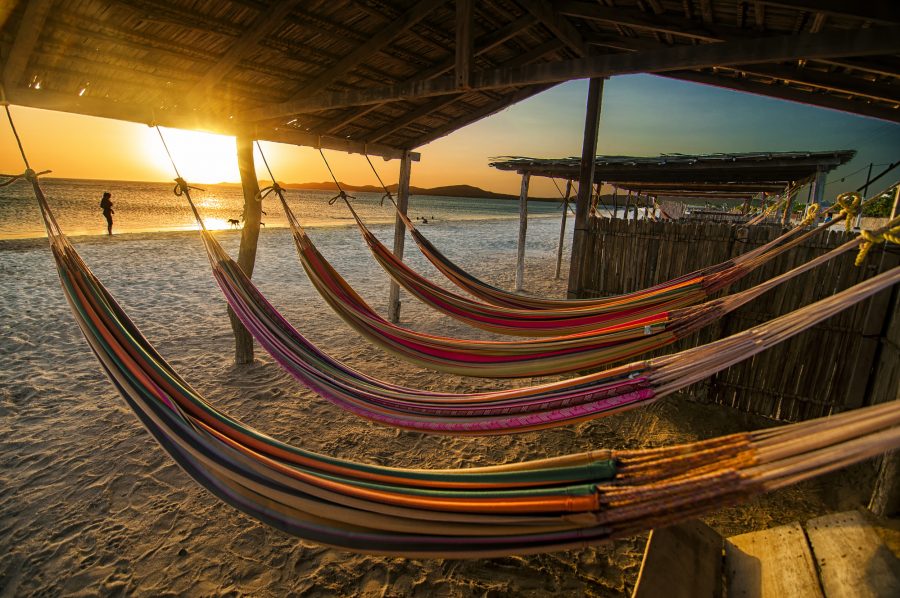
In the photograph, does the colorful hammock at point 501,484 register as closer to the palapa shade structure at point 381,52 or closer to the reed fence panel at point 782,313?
the palapa shade structure at point 381,52

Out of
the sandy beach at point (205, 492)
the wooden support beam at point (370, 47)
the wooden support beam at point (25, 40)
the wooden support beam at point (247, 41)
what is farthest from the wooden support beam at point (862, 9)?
the wooden support beam at point (25, 40)

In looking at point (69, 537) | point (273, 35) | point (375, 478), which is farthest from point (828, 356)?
point (69, 537)

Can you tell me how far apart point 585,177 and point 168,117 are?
2.60 m

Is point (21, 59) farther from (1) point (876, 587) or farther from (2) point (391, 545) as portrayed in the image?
(1) point (876, 587)

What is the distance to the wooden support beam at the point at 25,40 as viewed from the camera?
160 cm

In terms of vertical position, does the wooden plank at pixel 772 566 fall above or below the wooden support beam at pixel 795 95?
below

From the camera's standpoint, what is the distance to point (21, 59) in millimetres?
1800

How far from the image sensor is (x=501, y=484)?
0.89 m

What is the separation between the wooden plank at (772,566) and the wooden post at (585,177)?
1.81m

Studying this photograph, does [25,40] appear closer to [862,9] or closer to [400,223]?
[400,223]

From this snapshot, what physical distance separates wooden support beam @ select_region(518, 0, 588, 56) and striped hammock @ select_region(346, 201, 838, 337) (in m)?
1.46

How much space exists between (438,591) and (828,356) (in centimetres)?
236

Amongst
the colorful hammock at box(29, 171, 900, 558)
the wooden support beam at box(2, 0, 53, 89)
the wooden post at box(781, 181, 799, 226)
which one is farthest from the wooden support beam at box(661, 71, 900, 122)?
the wooden support beam at box(2, 0, 53, 89)

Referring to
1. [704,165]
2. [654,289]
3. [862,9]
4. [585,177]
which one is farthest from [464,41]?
[704,165]
